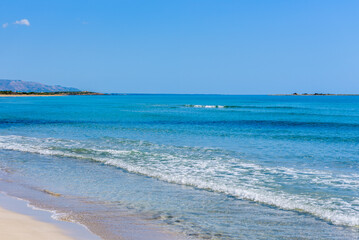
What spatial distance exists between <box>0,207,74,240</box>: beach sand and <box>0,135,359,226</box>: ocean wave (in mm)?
4908

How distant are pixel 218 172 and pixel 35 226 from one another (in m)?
7.19

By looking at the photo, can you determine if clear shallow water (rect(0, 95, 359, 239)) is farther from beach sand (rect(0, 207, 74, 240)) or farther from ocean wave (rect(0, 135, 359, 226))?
beach sand (rect(0, 207, 74, 240))

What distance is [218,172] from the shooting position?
13.1m

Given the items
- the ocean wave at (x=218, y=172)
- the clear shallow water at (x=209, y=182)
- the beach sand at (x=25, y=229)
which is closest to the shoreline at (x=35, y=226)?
the beach sand at (x=25, y=229)

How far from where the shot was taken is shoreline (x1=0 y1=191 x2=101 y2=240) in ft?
21.9

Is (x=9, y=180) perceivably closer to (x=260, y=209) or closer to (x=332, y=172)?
(x=260, y=209)

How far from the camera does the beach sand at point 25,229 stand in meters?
6.57

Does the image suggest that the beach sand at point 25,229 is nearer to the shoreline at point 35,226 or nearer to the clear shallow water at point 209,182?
the shoreline at point 35,226

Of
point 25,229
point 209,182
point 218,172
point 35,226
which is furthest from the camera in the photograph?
point 218,172

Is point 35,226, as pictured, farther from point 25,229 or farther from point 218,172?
point 218,172

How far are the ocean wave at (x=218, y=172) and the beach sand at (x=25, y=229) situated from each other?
4.91 meters

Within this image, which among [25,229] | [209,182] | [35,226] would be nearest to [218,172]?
[209,182]

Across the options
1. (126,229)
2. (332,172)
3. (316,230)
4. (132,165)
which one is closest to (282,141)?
(332,172)

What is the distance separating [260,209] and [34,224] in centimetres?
502
